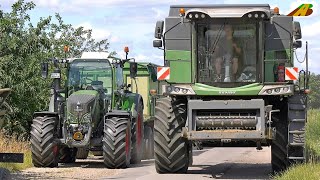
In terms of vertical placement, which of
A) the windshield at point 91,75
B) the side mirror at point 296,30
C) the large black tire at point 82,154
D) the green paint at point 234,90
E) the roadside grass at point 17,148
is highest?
the side mirror at point 296,30

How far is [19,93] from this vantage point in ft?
78.2

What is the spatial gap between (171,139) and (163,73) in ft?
4.64

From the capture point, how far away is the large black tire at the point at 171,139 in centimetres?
1652

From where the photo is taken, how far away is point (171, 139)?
650 inches

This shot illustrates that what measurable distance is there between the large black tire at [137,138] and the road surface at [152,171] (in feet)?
0.86

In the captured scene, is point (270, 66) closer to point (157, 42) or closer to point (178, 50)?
point (178, 50)

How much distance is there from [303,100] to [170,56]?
114 inches

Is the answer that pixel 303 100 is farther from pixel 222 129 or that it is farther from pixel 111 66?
pixel 111 66

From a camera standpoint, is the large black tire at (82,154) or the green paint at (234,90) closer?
the green paint at (234,90)

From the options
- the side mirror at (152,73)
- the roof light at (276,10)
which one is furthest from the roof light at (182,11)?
the side mirror at (152,73)

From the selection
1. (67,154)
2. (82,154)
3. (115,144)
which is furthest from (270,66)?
(82,154)

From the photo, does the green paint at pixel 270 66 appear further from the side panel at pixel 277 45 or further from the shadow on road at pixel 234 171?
the shadow on road at pixel 234 171

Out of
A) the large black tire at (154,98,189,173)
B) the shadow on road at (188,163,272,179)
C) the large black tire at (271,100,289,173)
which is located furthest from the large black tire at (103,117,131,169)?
the large black tire at (271,100,289,173)

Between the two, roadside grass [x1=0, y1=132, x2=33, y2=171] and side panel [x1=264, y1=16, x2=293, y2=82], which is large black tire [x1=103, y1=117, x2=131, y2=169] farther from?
side panel [x1=264, y1=16, x2=293, y2=82]
